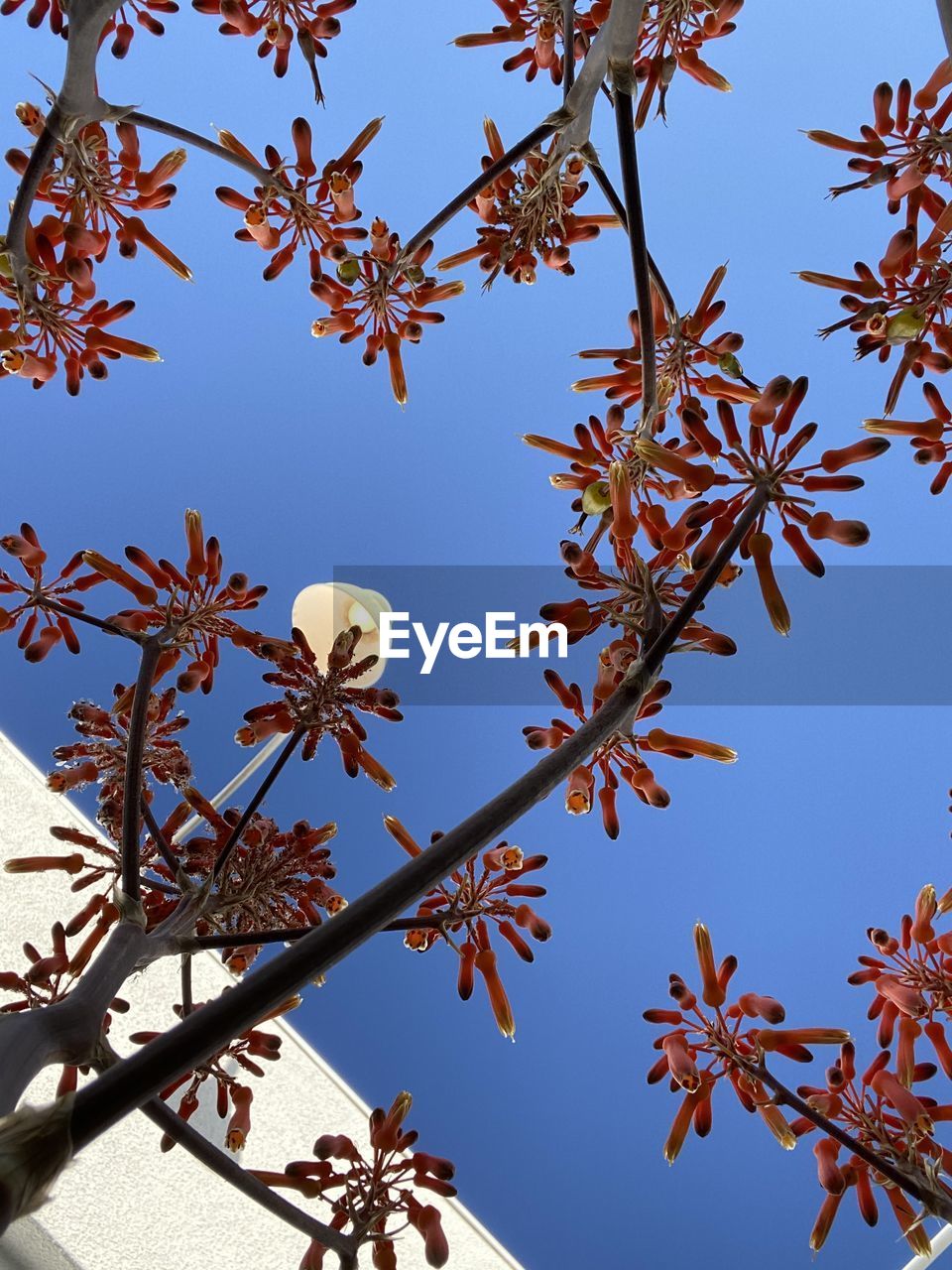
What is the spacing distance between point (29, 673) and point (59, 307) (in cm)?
217

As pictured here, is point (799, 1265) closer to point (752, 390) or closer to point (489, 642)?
point (489, 642)

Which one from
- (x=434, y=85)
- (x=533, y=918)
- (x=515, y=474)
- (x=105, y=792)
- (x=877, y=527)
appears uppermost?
(x=434, y=85)

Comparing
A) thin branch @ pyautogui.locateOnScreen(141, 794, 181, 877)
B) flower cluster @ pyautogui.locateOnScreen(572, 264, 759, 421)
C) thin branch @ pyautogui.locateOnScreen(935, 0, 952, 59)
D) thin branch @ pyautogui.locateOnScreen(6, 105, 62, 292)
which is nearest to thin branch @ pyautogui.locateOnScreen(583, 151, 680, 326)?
flower cluster @ pyautogui.locateOnScreen(572, 264, 759, 421)

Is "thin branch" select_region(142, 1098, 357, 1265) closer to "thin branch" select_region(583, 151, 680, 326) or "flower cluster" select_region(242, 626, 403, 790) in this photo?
"flower cluster" select_region(242, 626, 403, 790)

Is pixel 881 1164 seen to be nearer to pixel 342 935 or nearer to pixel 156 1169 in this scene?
pixel 342 935

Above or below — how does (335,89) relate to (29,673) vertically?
above

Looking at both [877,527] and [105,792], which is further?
[877,527]

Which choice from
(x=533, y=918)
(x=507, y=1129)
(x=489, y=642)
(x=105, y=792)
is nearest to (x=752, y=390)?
(x=533, y=918)

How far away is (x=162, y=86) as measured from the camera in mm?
3412

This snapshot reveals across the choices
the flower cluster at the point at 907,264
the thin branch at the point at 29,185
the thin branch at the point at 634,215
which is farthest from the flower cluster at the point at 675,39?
the thin branch at the point at 29,185

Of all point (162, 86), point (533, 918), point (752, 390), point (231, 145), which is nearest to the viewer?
point (533, 918)

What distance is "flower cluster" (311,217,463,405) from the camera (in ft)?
4.70

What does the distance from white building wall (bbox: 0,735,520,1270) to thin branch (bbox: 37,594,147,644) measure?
53.0 inches

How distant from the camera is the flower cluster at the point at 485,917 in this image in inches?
41.8
